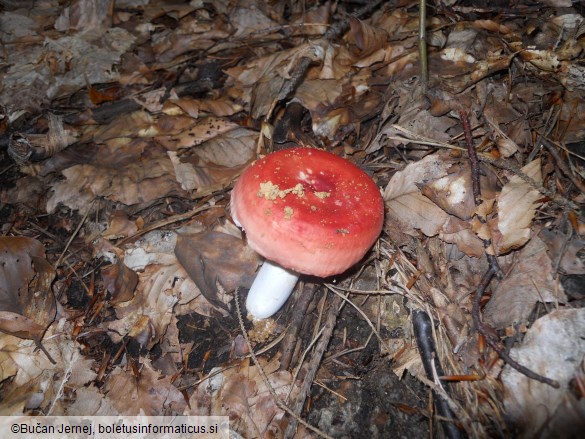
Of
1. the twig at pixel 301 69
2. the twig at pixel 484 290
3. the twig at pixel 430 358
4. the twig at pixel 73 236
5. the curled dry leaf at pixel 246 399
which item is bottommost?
the curled dry leaf at pixel 246 399

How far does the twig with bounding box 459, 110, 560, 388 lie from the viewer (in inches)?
67.2

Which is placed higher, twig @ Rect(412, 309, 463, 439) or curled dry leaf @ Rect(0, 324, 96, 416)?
twig @ Rect(412, 309, 463, 439)

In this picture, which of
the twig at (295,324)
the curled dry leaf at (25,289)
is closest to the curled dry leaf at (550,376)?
the twig at (295,324)

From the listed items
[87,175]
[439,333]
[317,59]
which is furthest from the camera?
[317,59]

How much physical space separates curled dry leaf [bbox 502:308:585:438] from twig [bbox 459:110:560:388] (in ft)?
0.18

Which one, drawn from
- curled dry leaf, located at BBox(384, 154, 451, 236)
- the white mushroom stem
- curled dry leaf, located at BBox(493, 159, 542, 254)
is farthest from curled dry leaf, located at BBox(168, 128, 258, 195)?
curled dry leaf, located at BBox(493, 159, 542, 254)

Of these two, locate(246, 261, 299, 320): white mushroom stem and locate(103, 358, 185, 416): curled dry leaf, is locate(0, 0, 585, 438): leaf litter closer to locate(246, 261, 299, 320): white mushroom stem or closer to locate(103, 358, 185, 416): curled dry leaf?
locate(103, 358, 185, 416): curled dry leaf

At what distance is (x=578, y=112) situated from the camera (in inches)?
96.4

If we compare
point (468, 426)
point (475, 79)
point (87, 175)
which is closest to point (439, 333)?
point (468, 426)

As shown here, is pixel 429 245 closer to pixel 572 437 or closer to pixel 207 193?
Result: pixel 572 437

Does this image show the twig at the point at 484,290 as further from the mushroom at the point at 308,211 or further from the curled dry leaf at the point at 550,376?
the mushroom at the point at 308,211

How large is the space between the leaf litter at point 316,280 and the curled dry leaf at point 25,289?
0.01m

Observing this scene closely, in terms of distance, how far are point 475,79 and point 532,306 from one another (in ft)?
5.76

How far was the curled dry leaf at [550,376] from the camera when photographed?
63.8 inches
